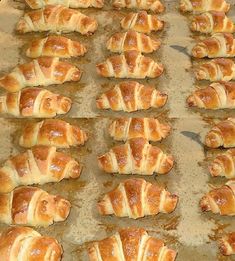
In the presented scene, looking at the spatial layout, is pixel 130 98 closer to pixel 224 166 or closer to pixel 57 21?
pixel 224 166

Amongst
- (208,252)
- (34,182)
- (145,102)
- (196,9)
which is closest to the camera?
(208,252)

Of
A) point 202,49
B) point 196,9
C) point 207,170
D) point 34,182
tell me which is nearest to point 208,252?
point 207,170

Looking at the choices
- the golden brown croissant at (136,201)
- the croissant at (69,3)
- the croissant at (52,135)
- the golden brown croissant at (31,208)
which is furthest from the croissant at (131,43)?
the golden brown croissant at (31,208)

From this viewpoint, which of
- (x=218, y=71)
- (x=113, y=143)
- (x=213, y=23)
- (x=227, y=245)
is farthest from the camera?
(x=213, y=23)

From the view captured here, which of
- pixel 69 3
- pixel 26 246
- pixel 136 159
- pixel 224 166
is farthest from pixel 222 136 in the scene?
pixel 69 3

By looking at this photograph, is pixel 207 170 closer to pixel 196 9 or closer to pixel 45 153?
pixel 45 153

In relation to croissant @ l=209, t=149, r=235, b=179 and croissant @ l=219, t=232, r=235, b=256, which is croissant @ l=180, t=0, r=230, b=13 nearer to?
croissant @ l=209, t=149, r=235, b=179
